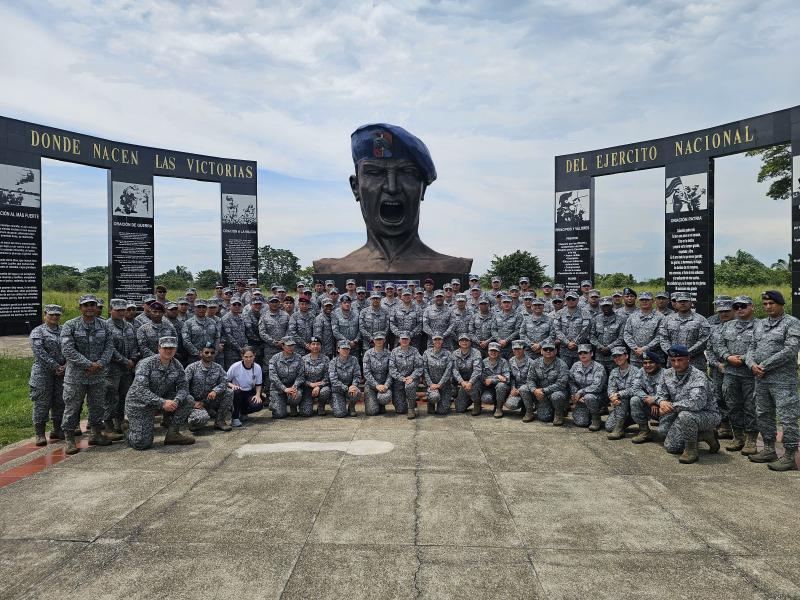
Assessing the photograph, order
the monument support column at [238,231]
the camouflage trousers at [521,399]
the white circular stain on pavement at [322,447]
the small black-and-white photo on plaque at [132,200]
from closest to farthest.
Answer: the white circular stain on pavement at [322,447]
the camouflage trousers at [521,399]
the small black-and-white photo on plaque at [132,200]
the monument support column at [238,231]

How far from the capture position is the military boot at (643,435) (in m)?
6.00

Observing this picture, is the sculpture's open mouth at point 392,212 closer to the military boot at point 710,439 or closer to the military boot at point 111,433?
the military boot at point 111,433

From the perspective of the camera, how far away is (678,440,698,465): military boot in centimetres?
529

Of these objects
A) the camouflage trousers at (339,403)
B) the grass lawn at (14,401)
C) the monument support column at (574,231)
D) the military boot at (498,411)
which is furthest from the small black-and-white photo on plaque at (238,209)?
the military boot at (498,411)

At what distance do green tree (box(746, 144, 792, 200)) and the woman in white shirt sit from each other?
1675cm


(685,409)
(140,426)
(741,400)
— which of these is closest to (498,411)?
(685,409)

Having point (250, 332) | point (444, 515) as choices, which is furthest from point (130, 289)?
point (444, 515)

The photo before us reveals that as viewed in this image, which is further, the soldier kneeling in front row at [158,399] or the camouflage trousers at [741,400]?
the soldier kneeling in front row at [158,399]

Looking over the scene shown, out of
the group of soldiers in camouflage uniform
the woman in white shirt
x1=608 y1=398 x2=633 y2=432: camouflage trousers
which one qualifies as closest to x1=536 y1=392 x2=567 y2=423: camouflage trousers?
the group of soldiers in camouflage uniform

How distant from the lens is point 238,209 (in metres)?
15.5

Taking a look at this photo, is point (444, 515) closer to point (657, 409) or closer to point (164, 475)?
point (164, 475)

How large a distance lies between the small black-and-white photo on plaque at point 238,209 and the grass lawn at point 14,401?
6.36 meters

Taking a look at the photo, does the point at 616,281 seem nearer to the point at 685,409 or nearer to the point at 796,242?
the point at 796,242

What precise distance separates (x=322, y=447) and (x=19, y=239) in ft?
33.4
